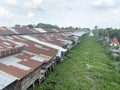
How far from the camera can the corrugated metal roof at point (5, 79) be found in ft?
50.4

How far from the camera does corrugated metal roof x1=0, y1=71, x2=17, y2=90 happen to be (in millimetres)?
15371

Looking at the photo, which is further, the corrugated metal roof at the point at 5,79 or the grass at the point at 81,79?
the grass at the point at 81,79

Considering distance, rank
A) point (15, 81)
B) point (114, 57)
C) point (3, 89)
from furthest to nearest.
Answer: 1. point (114, 57)
2. point (15, 81)
3. point (3, 89)

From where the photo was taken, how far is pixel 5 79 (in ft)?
53.8

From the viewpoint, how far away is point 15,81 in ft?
57.9

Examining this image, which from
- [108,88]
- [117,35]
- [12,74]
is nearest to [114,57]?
[108,88]

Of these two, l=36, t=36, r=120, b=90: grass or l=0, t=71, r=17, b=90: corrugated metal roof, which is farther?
l=36, t=36, r=120, b=90: grass

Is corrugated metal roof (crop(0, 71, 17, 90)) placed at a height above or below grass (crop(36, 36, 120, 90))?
above

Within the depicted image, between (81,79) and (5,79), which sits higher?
(5,79)

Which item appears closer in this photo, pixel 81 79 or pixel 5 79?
pixel 5 79

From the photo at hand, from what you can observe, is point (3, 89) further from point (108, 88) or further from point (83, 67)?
point (83, 67)

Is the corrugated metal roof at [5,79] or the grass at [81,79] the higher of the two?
the corrugated metal roof at [5,79]

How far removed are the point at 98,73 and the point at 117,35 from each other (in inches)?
2266

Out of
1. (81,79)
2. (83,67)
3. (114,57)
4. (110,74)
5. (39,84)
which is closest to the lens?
(39,84)
